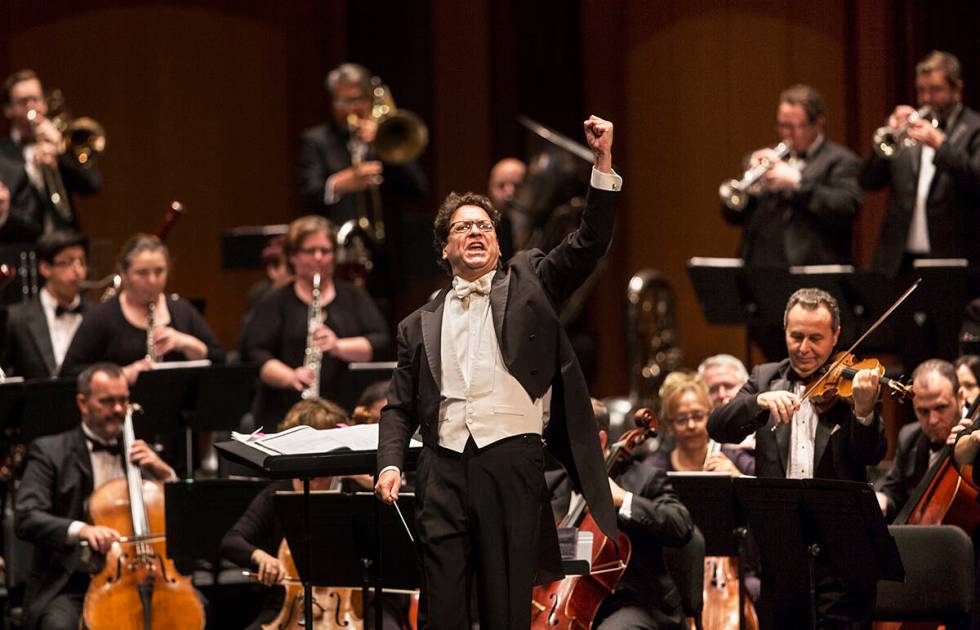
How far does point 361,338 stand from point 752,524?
2.64 metres

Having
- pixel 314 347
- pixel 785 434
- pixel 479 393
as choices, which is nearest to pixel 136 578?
pixel 314 347

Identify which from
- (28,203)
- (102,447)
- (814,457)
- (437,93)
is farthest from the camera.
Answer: (437,93)

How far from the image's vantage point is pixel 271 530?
5812 millimetres

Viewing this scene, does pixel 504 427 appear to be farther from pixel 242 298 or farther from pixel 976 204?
pixel 242 298

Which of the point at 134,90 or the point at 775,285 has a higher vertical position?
the point at 134,90

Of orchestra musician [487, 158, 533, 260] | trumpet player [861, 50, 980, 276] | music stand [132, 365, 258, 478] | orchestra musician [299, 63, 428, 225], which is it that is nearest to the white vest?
music stand [132, 365, 258, 478]

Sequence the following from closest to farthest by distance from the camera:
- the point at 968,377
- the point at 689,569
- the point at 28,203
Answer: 1. the point at 689,569
2. the point at 968,377
3. the point at 28,203

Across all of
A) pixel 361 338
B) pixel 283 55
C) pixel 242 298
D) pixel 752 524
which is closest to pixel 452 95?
pixel 283 55

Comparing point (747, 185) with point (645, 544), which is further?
point (747, 185)

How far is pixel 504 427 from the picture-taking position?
173 inches

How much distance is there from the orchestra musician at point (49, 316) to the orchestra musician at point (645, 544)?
108 inches

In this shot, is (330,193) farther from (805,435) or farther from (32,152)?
(805,435)

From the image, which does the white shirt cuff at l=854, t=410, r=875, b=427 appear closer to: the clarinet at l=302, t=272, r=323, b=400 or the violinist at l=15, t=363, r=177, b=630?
the violinist at l=15, t=363, r=177, b=630

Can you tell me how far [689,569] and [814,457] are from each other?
605 millimetres
